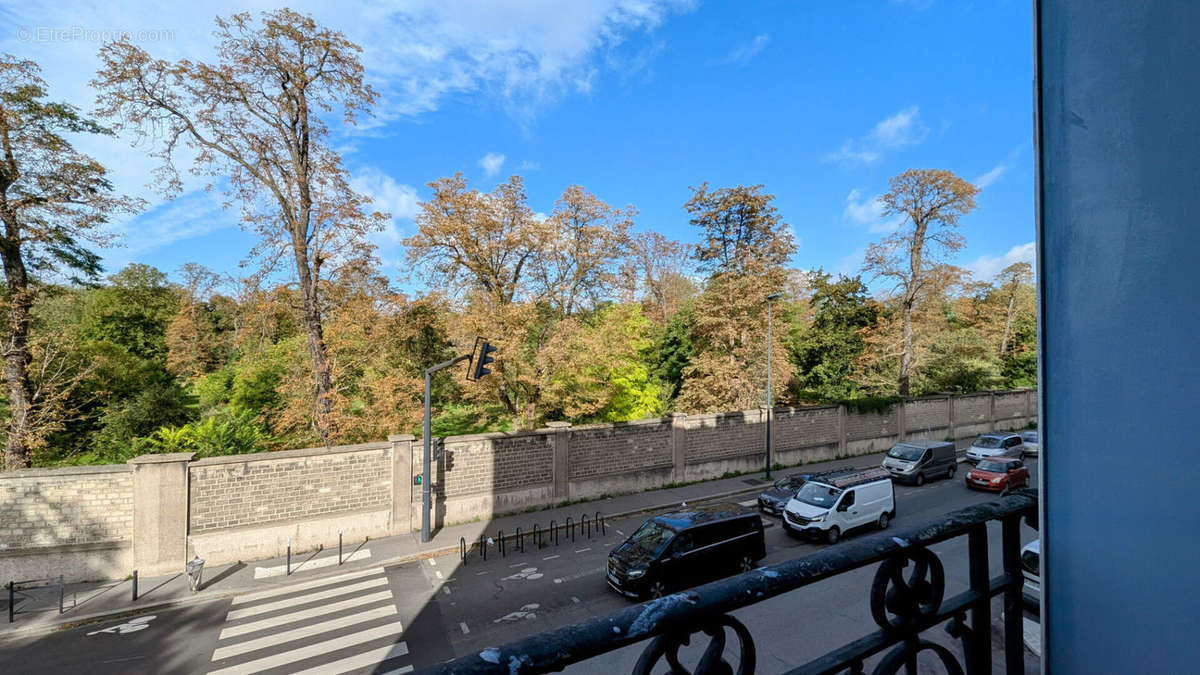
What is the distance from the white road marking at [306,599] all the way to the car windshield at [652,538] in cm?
648

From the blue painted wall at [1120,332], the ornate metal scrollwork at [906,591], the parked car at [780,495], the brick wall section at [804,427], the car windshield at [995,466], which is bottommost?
the parked car at [780,495]

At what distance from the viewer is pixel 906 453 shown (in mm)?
20922

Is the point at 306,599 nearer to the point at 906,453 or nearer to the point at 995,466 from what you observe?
the point at 906,453

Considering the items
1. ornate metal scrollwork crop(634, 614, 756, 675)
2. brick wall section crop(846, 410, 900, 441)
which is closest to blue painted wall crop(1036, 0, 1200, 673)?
ornate metal scrollwork crop(634, 614, 756, 675)

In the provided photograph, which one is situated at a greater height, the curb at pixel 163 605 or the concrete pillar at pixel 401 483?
the concrete pillar at pixel 401 483

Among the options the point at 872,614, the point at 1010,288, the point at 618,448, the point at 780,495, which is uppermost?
the point at 1010,288

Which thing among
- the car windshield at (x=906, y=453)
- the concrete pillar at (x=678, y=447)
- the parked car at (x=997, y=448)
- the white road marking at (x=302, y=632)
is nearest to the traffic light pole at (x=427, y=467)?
the white road marking at (x=302, y=632)

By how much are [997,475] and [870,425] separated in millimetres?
8389

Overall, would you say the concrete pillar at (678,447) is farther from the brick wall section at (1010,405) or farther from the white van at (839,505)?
the brick wall section at (1010,405)

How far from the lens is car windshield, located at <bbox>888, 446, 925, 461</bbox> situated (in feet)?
67.3

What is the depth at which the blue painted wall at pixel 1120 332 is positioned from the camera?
1.17 m

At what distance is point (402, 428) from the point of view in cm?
1994

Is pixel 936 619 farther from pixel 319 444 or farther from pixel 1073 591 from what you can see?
pixel 319 444

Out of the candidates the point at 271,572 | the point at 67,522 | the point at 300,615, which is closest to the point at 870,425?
the point at 300,615
